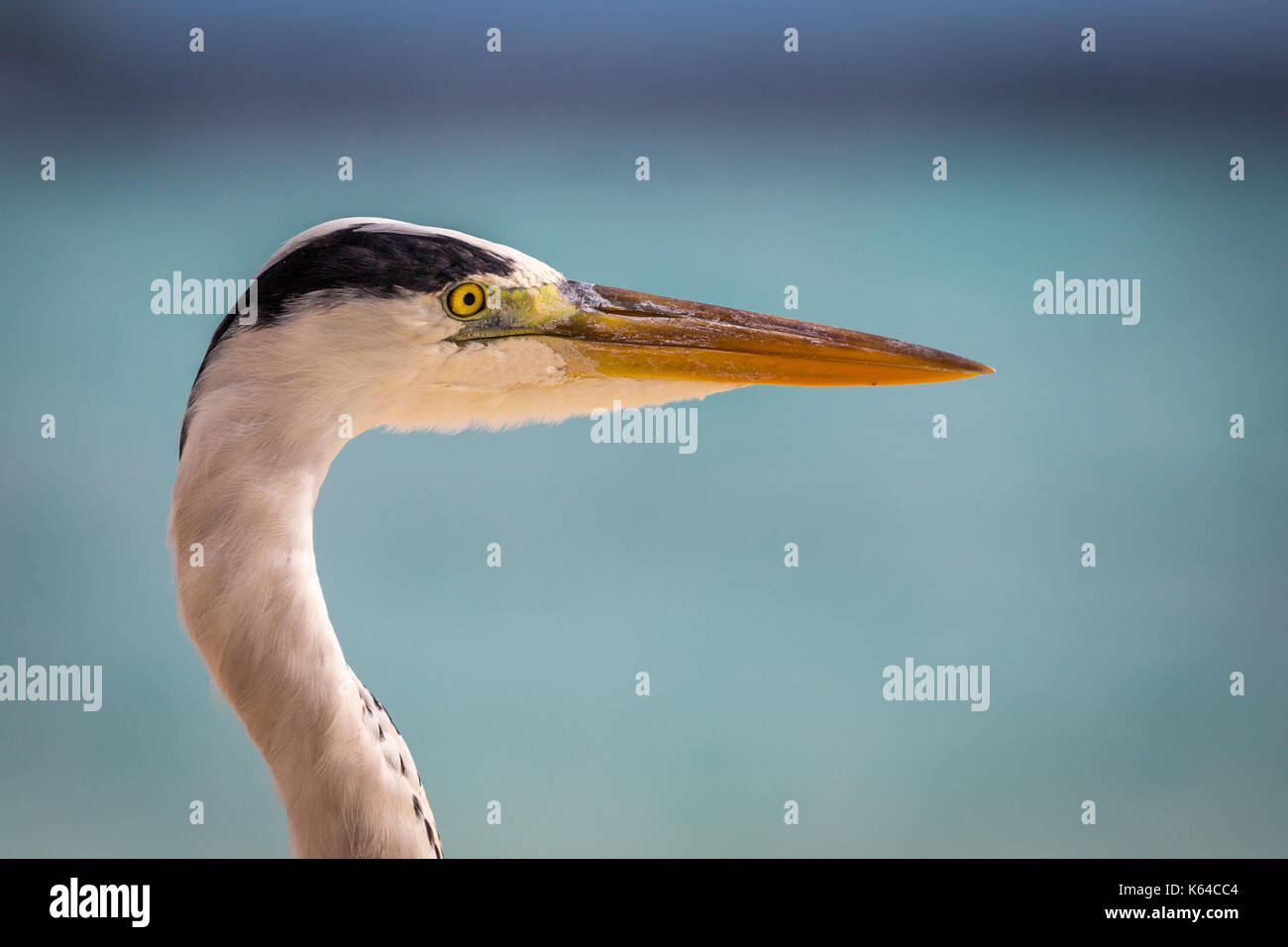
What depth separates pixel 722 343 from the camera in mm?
1465

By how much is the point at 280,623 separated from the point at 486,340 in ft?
1.42

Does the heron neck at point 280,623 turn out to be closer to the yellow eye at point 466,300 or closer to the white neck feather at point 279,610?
the white neck feather at point 279,610

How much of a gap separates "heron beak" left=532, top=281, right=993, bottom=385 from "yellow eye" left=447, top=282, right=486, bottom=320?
9cm

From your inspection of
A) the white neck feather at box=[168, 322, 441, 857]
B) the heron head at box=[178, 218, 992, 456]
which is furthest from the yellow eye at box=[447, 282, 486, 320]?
the white neck feather at box=[168, 322, 441, 857]

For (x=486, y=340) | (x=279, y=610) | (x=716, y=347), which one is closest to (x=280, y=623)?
(x=279, y=610)

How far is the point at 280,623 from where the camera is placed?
120 centimetres

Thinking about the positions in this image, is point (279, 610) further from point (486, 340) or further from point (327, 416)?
point (486, 340)

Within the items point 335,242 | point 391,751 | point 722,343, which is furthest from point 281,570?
point 722,343

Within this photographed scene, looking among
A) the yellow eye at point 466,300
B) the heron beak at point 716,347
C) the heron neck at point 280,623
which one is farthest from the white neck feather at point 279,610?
the heron beak at point 716,347

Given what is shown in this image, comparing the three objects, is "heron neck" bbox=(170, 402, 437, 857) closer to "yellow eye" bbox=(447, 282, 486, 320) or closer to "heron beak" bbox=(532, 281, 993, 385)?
"yellow eye" bbox=(447, 282, 486, 320)

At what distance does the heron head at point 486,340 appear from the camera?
1.24 metres

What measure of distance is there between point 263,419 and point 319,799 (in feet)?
1.53
